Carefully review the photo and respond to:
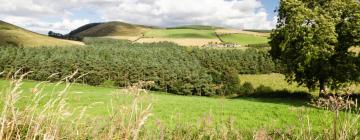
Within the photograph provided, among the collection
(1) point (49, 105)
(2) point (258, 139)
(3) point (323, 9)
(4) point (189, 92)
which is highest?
(3) point (323, 9)

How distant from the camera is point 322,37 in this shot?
43688mm

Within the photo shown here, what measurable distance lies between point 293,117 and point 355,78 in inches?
911

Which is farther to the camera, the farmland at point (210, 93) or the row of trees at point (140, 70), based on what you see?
the row of trees at point (140, 70)

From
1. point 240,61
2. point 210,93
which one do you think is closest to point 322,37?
point 210,93

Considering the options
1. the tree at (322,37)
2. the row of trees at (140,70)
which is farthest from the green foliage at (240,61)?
the tree at (322,37)

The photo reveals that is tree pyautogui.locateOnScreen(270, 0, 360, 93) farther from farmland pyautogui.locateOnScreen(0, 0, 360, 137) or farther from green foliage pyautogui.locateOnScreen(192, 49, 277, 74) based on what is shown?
green foliage pyautogui.locateOnScreen(192, 49, 277, 74)

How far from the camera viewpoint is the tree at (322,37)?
43969 millimetres

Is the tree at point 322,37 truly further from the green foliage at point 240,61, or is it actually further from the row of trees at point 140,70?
the green foliage at point 240,61

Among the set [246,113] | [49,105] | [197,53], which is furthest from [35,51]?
[49,105]

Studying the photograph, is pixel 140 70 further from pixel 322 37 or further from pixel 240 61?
pixel 322 37

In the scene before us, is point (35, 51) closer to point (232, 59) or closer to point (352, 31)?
point (232, 59)

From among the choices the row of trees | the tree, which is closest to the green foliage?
the row of trees

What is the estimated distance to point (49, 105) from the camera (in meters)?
4.50

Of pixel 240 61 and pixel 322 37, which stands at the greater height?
pixel 322 37
